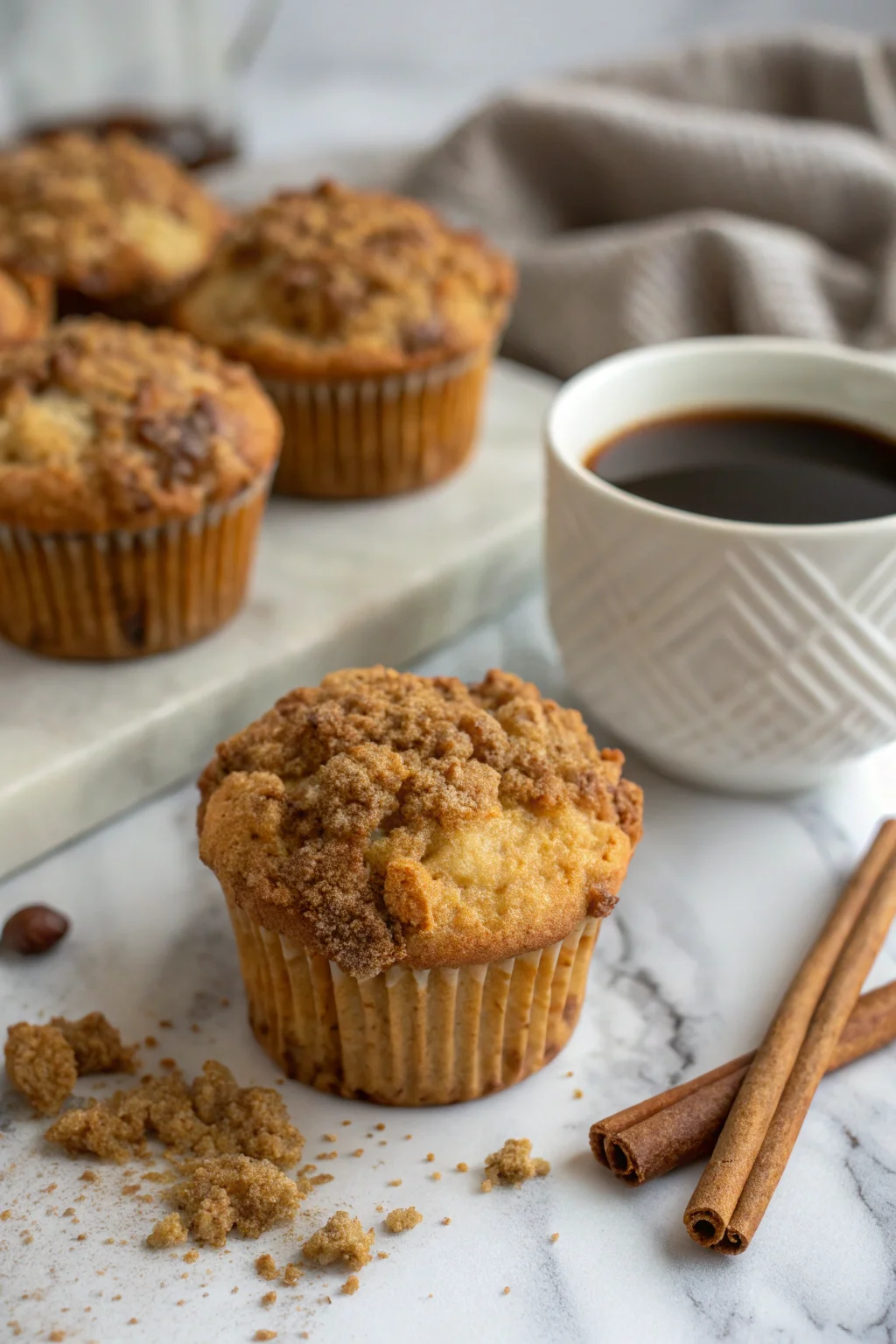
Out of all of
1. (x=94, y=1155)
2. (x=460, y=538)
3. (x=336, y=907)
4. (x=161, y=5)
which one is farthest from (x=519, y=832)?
(x=161, y=5)

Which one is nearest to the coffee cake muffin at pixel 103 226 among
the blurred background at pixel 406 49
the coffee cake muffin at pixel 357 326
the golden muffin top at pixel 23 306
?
the golden muffin top at pixel 23 306

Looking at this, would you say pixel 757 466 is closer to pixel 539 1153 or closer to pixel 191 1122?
pixel 539 1153

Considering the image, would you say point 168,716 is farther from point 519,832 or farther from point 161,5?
point 161,5

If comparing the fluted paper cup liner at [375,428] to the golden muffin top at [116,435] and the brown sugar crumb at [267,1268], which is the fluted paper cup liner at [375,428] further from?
the brown sugar crumb at [267,1268]

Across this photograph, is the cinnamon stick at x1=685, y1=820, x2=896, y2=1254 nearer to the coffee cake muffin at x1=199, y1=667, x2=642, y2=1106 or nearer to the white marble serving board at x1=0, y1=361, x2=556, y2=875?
the coffee cake muffin at x1=199, y1=667, x2=642, y2=1106

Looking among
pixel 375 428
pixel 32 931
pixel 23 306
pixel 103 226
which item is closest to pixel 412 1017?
pixel 32 931

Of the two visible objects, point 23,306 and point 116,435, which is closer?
point 116,435
